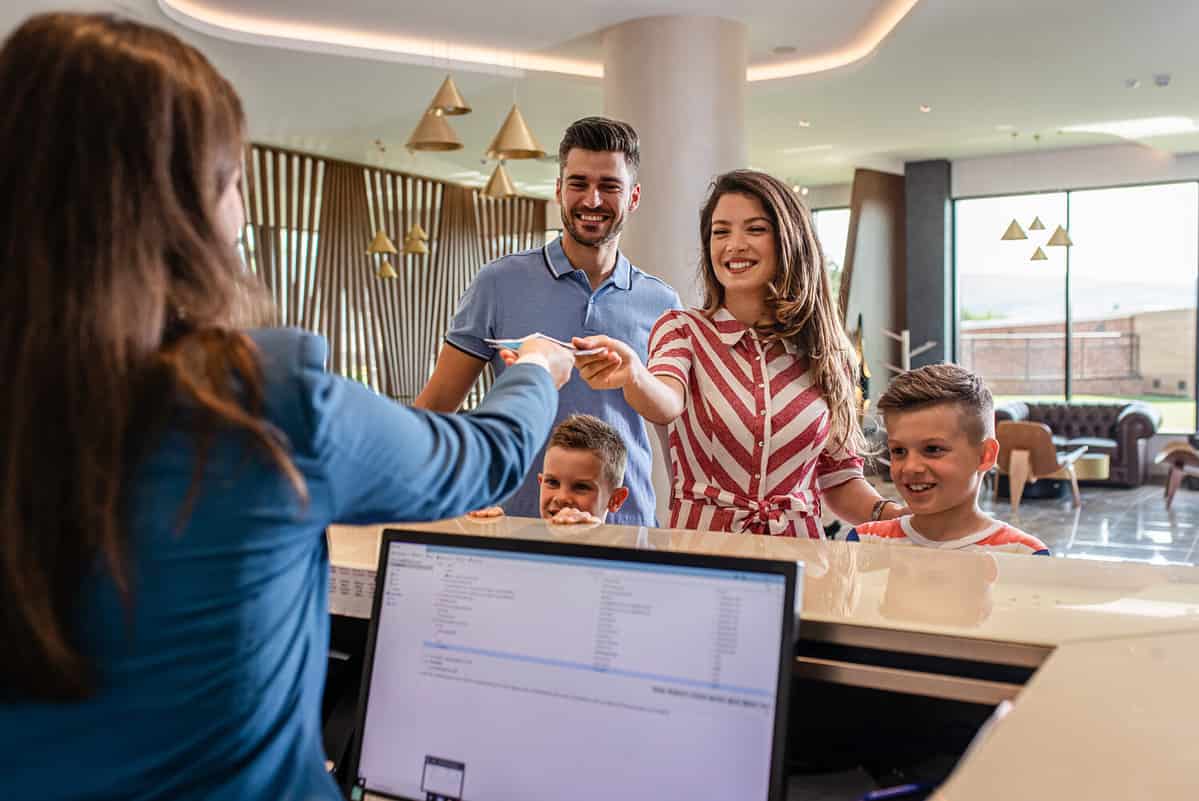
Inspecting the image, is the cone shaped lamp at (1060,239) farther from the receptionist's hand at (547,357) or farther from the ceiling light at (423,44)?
the receptionist's hand at (547,357)

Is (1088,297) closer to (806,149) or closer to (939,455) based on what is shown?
(806,149)

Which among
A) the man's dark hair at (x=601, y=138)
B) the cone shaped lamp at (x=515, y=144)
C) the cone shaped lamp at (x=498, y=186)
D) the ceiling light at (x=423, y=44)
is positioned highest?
the ceiling light at (x=423, y=44)

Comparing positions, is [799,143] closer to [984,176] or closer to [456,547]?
[984,176]

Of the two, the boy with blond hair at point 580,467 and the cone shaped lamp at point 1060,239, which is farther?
the cone shaped lamp at point 1060,239

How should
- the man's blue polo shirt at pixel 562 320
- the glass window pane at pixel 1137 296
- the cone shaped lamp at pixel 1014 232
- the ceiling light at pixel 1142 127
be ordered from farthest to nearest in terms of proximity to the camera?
the glass window pane at pixel 1137 296 → the cone shaped lamp at pixel 1014 232 → the ceiling light at pixel 1142 127 → the man's blue polo shirt at pixel 562 320

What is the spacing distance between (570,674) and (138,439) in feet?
1.68

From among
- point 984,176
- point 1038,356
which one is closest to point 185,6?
point 984,176

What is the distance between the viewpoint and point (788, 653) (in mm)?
982

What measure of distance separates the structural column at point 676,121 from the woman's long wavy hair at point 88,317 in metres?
5.38

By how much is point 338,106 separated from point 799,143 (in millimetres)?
4796

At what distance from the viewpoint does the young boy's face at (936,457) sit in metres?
2.13

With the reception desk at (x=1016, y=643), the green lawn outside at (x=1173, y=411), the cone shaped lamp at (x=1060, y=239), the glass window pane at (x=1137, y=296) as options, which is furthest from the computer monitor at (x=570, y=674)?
the glass window pane at (x=1137, y=296)

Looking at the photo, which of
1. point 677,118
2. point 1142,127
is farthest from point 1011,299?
point 677,118

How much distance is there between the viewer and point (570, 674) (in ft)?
3.54
